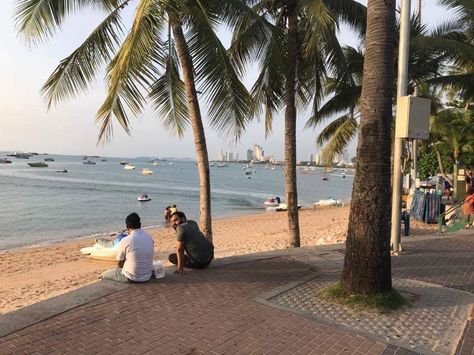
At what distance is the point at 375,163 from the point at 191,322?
2.78 metres

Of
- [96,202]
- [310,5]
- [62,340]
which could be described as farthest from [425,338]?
[96,202]

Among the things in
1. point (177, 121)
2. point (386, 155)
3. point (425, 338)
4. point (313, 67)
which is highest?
point (313, 67)

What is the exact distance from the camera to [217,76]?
295 inches

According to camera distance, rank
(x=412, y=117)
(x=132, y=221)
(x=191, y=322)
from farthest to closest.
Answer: (x=412, y=117)
(x=132, y=221)
(x=191, y=322)

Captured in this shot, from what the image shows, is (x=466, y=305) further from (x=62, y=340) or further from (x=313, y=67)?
(x=313, y=67)

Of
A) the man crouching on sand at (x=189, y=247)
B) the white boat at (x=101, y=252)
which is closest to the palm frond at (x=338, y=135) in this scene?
the white boat at (x=101, y=252)

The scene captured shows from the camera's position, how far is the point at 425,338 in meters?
4.43

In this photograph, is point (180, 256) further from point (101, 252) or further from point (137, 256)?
point (101, 252)

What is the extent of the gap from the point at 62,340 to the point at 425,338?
3479mm

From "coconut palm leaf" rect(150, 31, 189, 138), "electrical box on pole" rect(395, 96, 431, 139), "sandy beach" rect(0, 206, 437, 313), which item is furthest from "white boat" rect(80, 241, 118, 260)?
"electrical box on pole" rect(395, 96, 431, 139)

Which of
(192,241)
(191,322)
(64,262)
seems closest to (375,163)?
(191,322)

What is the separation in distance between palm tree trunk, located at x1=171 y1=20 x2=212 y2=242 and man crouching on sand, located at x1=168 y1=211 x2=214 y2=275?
1.78 m

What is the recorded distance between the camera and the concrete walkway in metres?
4.06

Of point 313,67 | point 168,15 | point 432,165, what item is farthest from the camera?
point 432,165
